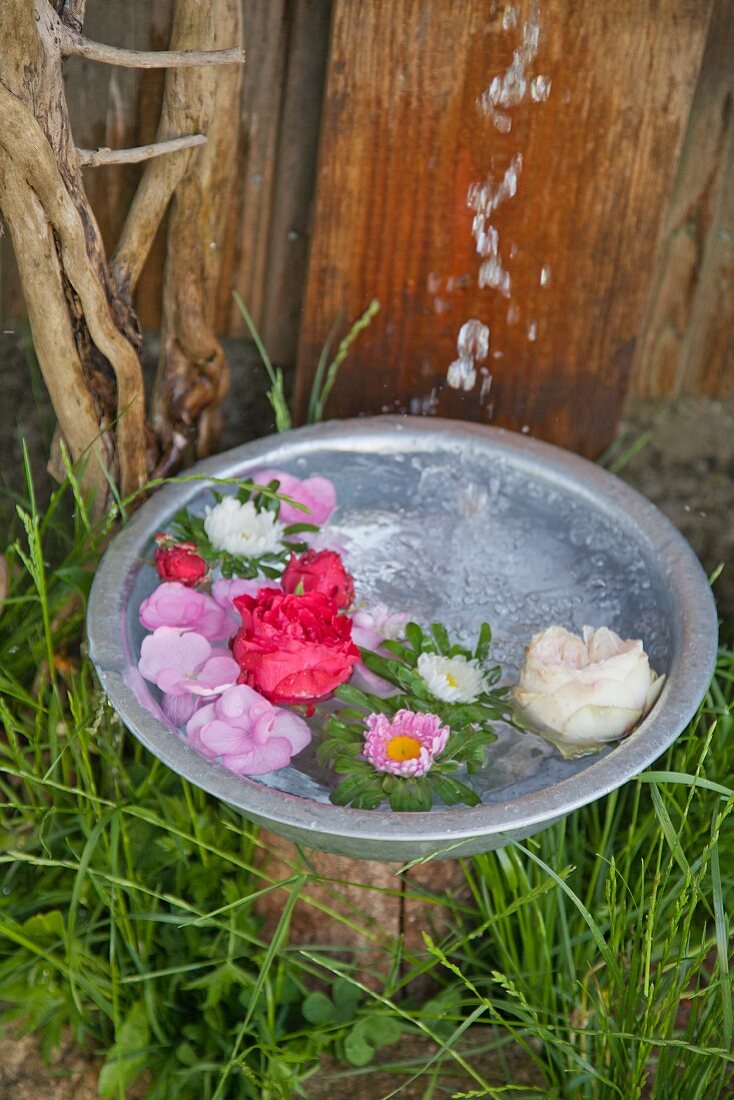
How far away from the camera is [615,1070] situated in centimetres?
145

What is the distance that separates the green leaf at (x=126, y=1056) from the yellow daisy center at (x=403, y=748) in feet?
1.88

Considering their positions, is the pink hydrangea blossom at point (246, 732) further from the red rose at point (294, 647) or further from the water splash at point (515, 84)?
the water splash at point (515, 84)

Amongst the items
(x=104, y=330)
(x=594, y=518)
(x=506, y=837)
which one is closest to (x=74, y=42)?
(x=104, y=330)

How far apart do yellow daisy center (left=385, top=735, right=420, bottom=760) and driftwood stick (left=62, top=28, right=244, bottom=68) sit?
0.92 meters

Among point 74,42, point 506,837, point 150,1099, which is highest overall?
point 74,42

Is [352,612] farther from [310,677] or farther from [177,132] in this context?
[177,132]

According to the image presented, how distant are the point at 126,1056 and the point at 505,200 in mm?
1462

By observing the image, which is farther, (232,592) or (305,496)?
(305,496)

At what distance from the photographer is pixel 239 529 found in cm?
168

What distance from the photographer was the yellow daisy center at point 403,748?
4.66 ft

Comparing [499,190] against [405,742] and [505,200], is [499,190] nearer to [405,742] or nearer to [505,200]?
[505,200]

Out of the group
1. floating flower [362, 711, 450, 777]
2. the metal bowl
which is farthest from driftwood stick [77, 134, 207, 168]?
floating flower [362, 711, 450, 777]

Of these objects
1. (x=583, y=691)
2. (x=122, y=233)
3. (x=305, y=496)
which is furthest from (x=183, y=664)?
(x=122, y=233)

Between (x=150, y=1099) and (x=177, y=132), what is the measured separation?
1363 mm
